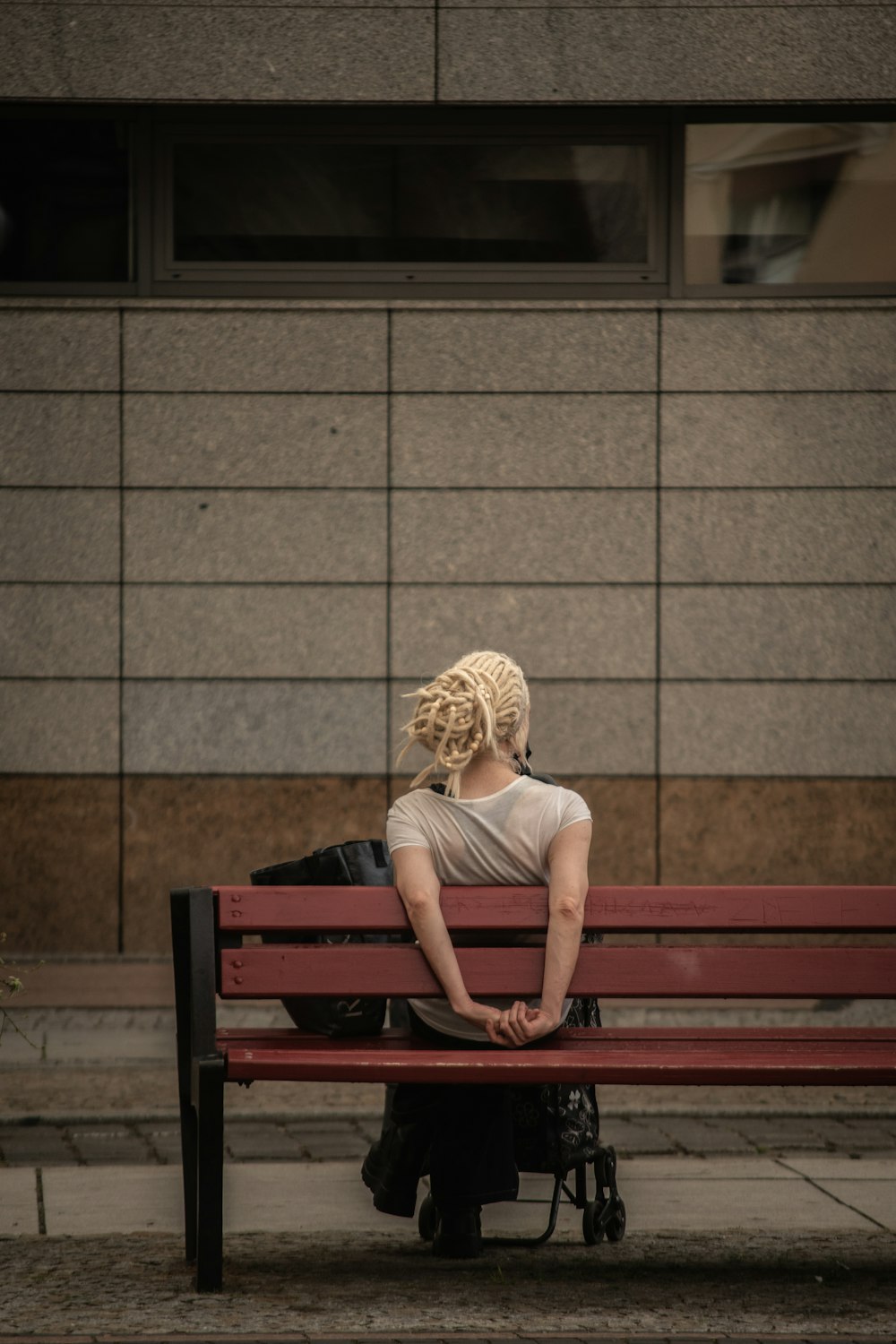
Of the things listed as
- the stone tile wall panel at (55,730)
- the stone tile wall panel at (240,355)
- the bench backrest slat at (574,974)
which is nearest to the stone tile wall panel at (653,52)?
the stone tile wall panel at (240,355)

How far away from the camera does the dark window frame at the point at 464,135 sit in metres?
9.43

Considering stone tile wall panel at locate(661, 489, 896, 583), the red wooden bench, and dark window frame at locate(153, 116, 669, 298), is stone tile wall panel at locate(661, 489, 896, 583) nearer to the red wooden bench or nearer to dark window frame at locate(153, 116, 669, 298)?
dark window frame at locate(153, 116, 669, 298)

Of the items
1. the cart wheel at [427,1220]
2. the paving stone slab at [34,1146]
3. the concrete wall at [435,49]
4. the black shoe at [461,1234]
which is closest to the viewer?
the black shoe at [461,1234]

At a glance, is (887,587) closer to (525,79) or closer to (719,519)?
(719,519)

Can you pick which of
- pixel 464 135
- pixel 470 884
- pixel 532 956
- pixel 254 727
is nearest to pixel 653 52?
pixel 464 135

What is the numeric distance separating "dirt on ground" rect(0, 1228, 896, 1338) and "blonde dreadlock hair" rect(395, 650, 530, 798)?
1206 mm

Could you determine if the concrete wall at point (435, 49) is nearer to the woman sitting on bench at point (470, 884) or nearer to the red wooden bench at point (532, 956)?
the woman sitting on bench at point (470, 884)

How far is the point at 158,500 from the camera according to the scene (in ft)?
30.5

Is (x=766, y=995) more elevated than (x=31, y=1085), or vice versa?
(x=766, y=995)

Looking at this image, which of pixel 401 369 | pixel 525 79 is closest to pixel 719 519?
pixel 401 369

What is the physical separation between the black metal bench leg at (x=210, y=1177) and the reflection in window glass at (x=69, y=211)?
6.60 metres

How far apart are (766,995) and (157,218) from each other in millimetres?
6814

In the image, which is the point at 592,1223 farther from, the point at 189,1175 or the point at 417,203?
the point at 417,203

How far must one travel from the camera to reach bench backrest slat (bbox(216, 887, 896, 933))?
4.10 m
